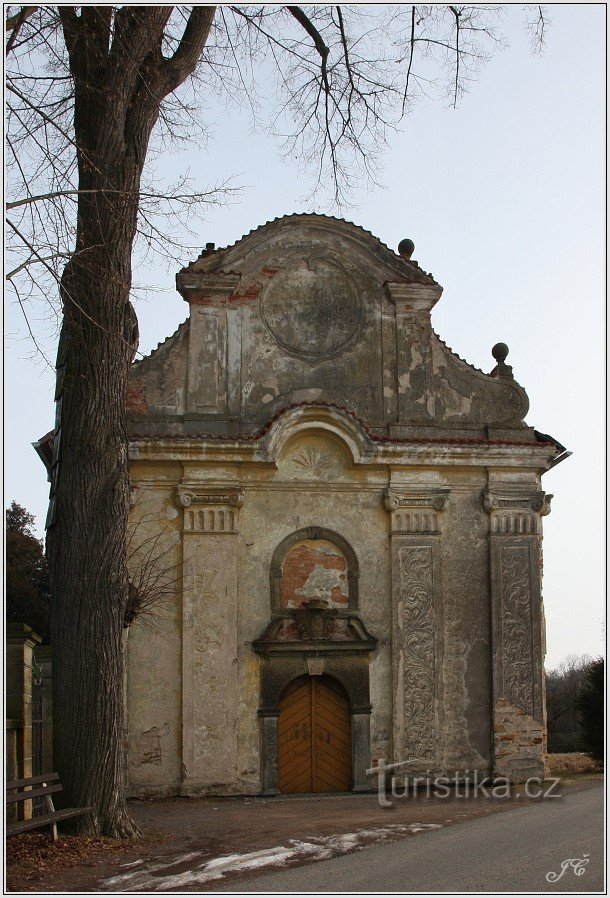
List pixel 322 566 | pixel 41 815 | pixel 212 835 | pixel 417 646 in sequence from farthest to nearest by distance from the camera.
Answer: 1. pixel 322 566
2. pixel 417 646
3. pixel 212 835
4. pixel 41 815

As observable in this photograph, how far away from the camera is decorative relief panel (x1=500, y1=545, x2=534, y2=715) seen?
17453mm

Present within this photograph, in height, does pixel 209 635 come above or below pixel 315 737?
above

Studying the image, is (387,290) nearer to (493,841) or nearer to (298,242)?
(298,242)

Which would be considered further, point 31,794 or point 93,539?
point 93,539

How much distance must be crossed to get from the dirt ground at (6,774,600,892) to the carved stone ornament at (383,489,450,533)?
4.02 meters

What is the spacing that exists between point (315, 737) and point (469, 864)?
24.9ft

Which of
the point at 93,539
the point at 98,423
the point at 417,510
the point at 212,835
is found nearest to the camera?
the point at 93,539

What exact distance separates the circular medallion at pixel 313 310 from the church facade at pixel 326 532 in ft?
0.10

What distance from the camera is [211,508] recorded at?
17.3 metres

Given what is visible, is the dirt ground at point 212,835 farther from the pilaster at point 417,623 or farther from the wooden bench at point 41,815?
the pilaster at point 417,623

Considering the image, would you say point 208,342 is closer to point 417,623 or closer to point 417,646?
point 417,623

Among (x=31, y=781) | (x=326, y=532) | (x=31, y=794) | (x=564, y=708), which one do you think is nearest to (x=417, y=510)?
(x=326, y=532)

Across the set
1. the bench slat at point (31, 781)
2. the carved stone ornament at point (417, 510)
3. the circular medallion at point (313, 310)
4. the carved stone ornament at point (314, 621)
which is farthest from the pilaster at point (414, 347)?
the bench slat at point (31, 781)

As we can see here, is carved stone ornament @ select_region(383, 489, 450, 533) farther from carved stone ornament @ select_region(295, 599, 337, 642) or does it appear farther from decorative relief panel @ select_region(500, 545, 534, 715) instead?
carved stone ornament @ select_region(295, 599, 337, 642)
